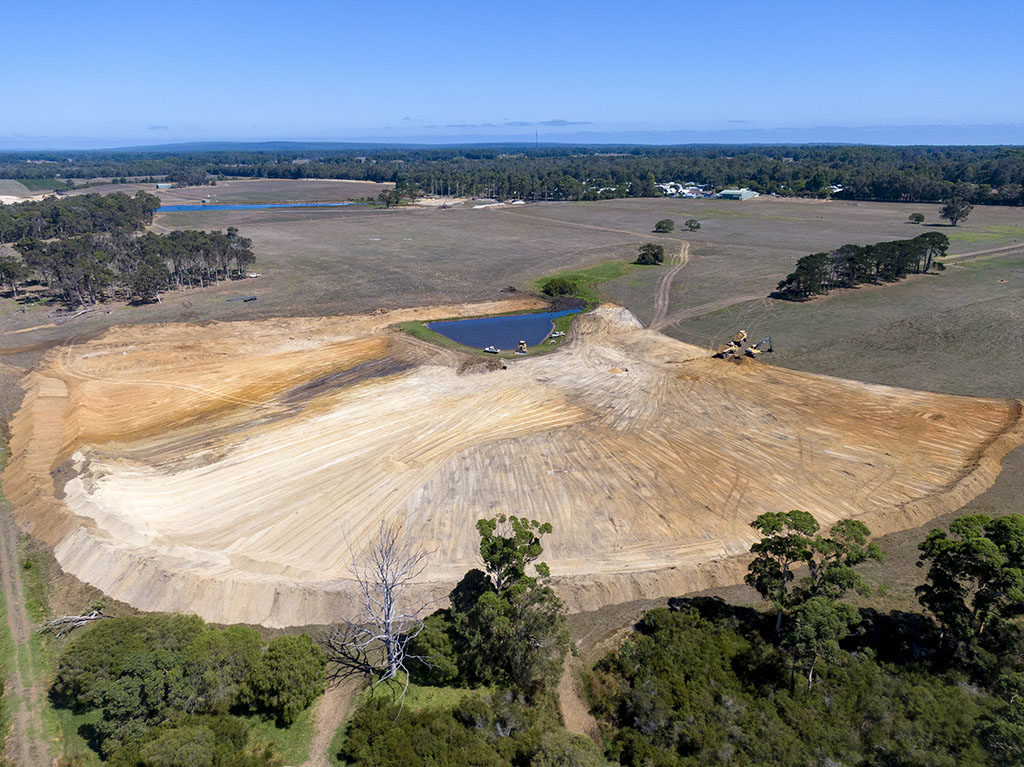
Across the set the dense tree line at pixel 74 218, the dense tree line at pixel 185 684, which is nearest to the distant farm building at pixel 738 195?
the dense tree line at pixel 74 218

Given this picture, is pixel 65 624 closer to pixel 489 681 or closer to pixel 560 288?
pixel 489 681

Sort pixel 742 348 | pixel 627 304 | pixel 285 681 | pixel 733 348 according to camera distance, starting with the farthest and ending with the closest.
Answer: pixel 627 304
pixel 742 348
pixel 733 348
pixel 285 681

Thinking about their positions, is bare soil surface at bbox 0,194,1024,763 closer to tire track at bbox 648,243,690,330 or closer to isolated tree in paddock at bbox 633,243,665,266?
tire track at bbox 648,243,690,330

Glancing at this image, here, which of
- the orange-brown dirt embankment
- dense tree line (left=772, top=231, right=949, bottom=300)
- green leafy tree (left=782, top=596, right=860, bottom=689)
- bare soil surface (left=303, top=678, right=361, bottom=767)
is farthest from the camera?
dense tree line (left=772, top=231, right=949, bottom=300)

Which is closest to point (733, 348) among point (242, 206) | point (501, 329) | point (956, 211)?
point (501, 329)

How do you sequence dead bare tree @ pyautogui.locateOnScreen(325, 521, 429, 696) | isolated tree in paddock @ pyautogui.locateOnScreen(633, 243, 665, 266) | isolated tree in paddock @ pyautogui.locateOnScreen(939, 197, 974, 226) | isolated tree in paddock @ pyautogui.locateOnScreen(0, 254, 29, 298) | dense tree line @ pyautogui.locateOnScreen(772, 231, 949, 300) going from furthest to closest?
isolated tree in paddock @ pyautogui.locateOnScreen(939, 197, 974, 226), isolated tree in paddock @ pyautogui.locateOnScreen(633, 243, 665, 266), isolated tree in paddock @ pyautogui.locateOnScreen(0, 254, 29, 298), dense tree line @ pyautogui.locateOnScreen(772, 231, 949, 300), dead bare tree @ pyautogui.locateOnScreen(325, 521, 429, 696)

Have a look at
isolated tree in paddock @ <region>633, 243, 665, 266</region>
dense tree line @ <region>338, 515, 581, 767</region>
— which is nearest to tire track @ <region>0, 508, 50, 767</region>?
dense tree line @ <region>338, 515, 581, 767</region>

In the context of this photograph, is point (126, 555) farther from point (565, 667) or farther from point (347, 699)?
point (565, 667)
